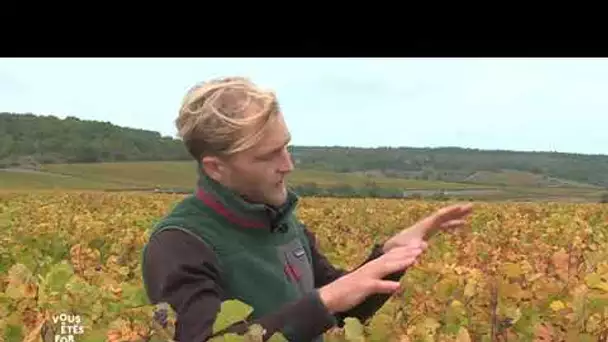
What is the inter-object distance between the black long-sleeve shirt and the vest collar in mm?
116

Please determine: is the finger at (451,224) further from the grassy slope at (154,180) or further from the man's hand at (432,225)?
the grassy slope at (154,180)

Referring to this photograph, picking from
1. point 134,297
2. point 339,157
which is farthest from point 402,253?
point 339,157

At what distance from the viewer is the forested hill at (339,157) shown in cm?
5303

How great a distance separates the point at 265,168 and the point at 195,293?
0.35m

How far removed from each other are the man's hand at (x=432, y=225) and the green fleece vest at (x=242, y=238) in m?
0.40

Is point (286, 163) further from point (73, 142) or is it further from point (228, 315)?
point (73, 142)

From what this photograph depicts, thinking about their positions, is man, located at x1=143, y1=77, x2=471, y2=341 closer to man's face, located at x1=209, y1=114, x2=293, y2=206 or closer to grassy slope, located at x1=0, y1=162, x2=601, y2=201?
man's face, located at x1=209, y1=114, x2=293, y2=206

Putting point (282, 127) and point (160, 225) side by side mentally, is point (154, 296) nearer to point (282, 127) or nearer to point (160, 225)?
point (160, 225)

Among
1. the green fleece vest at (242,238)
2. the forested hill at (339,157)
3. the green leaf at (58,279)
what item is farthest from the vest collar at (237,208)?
the forested hill at (339,157)

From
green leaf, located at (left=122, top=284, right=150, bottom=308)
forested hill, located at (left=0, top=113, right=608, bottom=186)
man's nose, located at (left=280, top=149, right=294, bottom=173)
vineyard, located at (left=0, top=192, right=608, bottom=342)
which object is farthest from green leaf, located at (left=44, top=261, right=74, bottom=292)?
forested hill, located at (left=0, top=113, right=608, bottom=186)

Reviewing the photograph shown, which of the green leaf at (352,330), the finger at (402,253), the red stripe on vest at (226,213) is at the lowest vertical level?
the green leaf at (352,330)

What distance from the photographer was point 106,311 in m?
2.96

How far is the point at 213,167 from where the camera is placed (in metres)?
2.64
